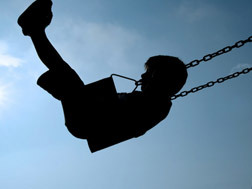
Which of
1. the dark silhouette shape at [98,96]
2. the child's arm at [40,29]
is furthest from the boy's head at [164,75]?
the child's arm at [40,29]

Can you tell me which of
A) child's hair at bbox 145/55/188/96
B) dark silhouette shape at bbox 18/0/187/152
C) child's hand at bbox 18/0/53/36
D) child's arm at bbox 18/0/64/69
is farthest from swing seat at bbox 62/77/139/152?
child's hand at bbox 18/0/53/36

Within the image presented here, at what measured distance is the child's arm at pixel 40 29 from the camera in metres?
2.15

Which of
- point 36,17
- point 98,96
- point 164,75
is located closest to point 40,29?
point 36,17

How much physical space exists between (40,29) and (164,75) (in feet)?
4.39

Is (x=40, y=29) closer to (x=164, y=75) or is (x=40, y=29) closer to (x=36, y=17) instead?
(x=36, y=17)

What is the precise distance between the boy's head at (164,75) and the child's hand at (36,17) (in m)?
1.17

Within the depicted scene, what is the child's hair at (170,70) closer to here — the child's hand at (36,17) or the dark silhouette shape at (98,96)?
the dark silhouette shape at (98,96)

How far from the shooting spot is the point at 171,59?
2.59 m

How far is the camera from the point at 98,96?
2262 mm

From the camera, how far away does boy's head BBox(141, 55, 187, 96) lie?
8.05 ft

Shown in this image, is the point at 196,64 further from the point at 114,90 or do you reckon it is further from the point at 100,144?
the point at 100,144

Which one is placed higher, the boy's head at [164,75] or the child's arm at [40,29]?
the child's arm at [40,29]

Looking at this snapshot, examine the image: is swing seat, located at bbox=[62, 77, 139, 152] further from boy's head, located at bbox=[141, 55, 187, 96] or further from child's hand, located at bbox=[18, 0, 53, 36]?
child's hand, located at bbox=[18, 0, 53, 36]

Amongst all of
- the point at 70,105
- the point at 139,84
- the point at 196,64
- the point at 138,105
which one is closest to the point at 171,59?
the point at 196,64
